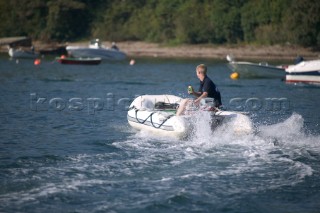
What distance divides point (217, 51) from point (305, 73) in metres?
29.5

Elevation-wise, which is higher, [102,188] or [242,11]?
[242,11]

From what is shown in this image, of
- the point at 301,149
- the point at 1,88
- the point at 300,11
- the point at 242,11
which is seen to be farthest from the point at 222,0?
the point at 301,149

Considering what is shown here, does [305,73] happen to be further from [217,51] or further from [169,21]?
[169,21]

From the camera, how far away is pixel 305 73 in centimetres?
2942

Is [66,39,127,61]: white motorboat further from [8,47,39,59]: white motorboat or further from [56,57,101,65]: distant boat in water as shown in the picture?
[56,57,101,65]: distant boat in water

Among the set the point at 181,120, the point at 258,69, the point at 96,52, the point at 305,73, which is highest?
the point at 96,52

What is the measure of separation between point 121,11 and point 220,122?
64.0 meters

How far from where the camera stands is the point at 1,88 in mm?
27750

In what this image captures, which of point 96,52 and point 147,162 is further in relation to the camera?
point 96,52

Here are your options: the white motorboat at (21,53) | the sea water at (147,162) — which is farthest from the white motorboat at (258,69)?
the white motorboat at (21,53)

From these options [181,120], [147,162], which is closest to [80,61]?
[181,120]

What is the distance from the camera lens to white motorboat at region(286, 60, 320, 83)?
2917 cm

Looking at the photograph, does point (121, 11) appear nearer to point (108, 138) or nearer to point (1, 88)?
point (1, 88)

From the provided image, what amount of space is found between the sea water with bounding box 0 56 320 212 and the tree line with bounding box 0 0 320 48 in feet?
121
